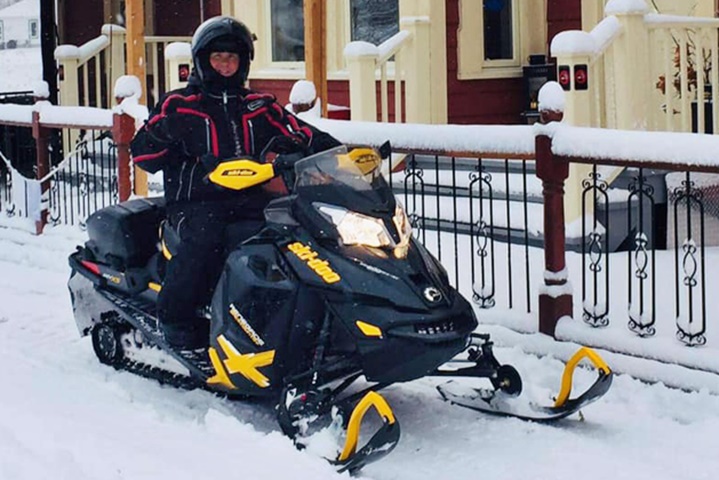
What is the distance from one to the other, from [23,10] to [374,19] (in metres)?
5.65

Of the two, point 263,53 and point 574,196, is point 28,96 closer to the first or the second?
point 263,53

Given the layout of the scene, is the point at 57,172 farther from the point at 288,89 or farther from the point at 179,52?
the point at 288,89

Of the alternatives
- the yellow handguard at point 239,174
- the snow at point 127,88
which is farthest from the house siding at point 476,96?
the yellow handguard at point 239,174

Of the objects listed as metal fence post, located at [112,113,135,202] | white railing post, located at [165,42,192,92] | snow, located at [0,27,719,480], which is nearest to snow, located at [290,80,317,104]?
snow, located at [0,27,719,480]

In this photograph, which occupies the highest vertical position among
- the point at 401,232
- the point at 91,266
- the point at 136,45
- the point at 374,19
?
the point at 374,19

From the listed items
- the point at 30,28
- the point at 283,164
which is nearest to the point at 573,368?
the point at 283,164

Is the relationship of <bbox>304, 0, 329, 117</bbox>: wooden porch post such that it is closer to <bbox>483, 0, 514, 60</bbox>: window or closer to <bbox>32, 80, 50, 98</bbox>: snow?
<bbox>483, 0, 514, 60</bbox>: window

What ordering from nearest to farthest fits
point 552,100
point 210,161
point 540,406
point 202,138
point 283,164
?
point 283,164
point 210,161
point 540,406
point 202,138
point 552,100

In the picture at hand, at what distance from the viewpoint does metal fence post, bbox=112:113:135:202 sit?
9719 millimetres

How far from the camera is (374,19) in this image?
11.8 meters

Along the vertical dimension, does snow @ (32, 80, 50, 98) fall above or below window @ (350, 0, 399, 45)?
below

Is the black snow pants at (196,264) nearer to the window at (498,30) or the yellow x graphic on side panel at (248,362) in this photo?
the yellow x graphic on side panel at (248,362)

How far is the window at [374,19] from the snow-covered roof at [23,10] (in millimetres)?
4866

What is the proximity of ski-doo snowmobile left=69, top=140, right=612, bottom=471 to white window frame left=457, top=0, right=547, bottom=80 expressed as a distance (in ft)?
19.7
